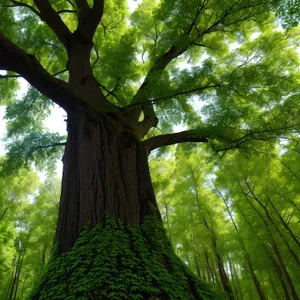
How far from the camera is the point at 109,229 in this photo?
9.48 ft

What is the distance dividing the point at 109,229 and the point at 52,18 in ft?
15.6

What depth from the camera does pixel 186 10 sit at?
523 centimetres

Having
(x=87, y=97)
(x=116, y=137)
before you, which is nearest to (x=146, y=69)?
(x=87, y=97)

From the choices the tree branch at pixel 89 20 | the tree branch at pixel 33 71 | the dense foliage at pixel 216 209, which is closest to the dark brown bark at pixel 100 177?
the tree branch at pixel 33 71

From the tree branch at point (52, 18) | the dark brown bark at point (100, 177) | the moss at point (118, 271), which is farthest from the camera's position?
the tree branch at point (52, 18)

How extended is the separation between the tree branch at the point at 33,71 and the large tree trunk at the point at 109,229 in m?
0.37

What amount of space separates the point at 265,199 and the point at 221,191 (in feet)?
6.99

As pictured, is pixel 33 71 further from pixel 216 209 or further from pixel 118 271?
pixel 216 209

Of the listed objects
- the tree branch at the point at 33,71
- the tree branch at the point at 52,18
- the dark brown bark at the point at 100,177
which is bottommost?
the dark brown bark at the point at 100,177

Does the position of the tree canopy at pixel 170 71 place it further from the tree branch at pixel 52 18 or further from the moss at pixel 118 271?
the moss at pixel 118 271

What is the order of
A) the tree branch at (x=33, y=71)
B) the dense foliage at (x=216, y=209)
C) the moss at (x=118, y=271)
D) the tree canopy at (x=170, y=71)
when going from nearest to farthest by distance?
the moss at (x=118, y=271)
the tree branch at (x=33, y=71)
the tree canopy at (x=170, y=71)
the dense foliage at (x=216, y=209)

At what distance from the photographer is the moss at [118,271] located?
2275 millimetres

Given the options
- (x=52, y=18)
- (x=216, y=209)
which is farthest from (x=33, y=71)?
(x=216, y=209)

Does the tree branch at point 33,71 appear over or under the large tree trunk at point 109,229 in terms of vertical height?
over
